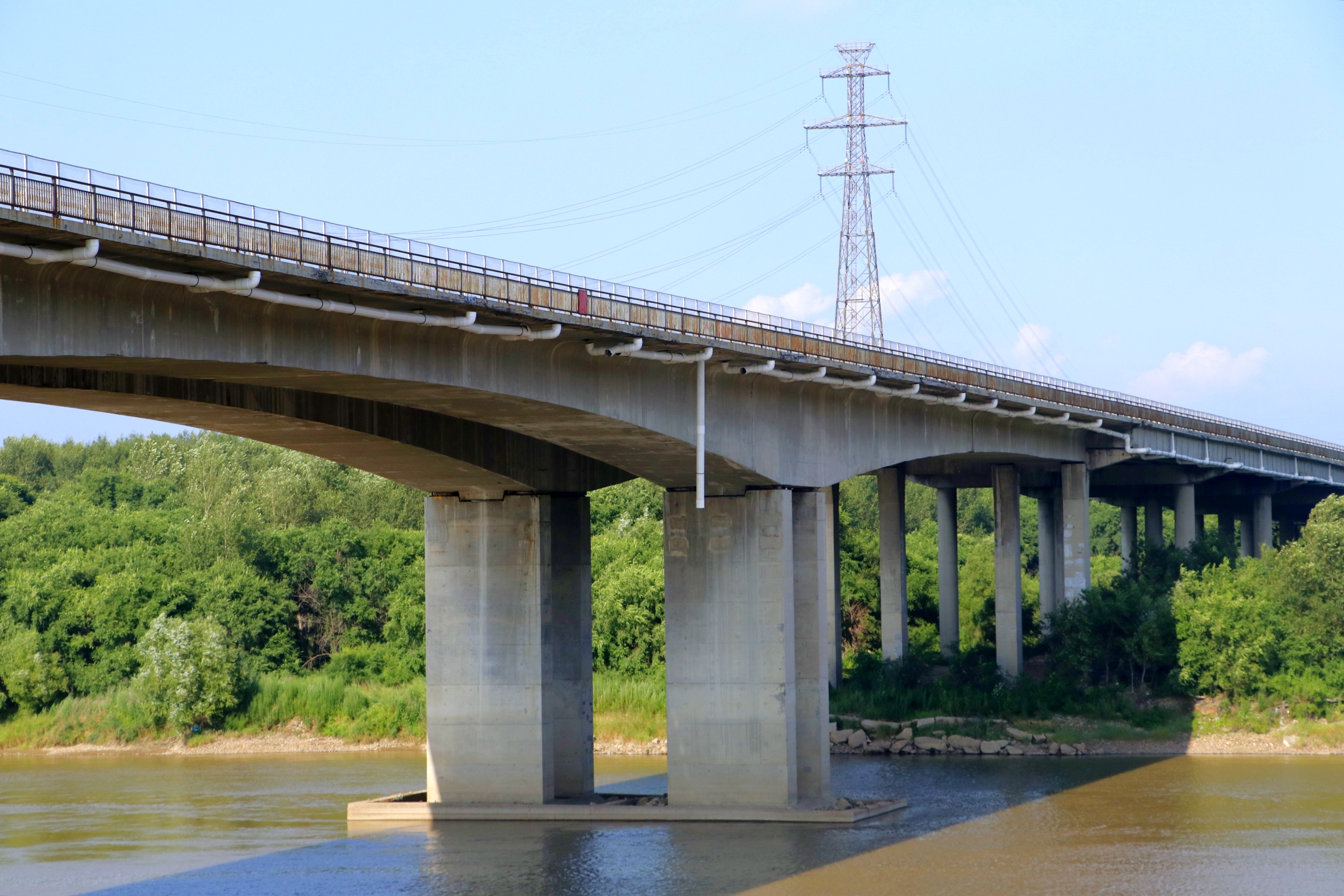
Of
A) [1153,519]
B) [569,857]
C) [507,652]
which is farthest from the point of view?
[1153,519]

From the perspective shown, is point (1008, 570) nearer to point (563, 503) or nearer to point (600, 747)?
point (600, 747)

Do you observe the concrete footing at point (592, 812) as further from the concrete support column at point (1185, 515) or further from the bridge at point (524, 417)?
the concrete support column at point (1185, 515)

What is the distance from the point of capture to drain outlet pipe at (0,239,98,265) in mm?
22328

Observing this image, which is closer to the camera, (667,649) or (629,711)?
(667,649)

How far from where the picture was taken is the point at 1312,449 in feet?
278

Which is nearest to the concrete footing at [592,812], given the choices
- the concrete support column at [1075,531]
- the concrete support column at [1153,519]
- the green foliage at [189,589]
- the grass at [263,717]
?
the grass at [263,717]

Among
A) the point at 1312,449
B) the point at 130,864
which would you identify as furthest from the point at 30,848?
the point at 1312,449

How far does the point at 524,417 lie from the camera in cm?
3519

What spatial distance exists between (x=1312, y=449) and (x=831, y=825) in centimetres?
5621

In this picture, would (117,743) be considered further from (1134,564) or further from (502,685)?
(1134,564)

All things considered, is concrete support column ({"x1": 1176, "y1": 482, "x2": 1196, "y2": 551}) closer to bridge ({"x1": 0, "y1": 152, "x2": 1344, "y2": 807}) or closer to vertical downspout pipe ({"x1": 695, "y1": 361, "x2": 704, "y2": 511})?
bridge ({"x1": 0, "y1": 152, "x2": 1344, "y2": 807})

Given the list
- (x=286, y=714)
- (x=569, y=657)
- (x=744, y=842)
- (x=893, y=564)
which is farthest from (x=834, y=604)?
(x=744, y=842)

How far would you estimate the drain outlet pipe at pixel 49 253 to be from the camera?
879 inches

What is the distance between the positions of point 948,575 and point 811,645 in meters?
31.9
